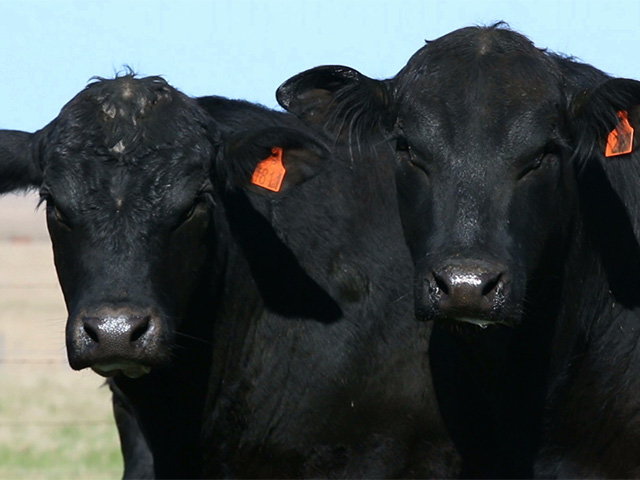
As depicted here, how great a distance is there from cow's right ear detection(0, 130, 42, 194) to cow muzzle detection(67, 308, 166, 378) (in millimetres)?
1011

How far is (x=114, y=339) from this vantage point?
5.19 meters

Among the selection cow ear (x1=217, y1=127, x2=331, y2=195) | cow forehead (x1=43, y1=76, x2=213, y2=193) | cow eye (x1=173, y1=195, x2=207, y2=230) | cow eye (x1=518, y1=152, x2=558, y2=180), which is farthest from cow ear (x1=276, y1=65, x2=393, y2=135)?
cow eye (x1=518, y1=152, x2=558, y2=180)

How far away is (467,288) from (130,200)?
5.07 ft

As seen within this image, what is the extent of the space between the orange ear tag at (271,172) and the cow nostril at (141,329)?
41.2 inches

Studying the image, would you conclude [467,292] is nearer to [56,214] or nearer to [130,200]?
[130,200]

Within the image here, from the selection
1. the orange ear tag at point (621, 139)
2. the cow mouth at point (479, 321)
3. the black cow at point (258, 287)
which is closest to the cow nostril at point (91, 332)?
the black cow at point (258, 287)

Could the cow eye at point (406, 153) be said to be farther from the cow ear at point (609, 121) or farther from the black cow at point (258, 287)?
the cow ear at point (609, 121)

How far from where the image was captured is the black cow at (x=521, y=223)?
5465mm

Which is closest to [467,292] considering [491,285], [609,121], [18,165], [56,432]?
[491,285]

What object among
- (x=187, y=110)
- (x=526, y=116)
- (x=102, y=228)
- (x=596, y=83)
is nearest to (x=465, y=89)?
(x=526, y=116)

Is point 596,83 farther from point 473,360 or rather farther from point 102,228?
point 102,228

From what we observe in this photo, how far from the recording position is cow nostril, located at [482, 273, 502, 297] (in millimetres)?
5109

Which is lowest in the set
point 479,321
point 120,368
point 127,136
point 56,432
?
point 56,432

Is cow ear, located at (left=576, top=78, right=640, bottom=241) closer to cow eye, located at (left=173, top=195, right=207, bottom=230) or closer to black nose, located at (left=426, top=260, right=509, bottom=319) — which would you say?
black nose, located at (left=426, top=260, right=509, bottom=319)
